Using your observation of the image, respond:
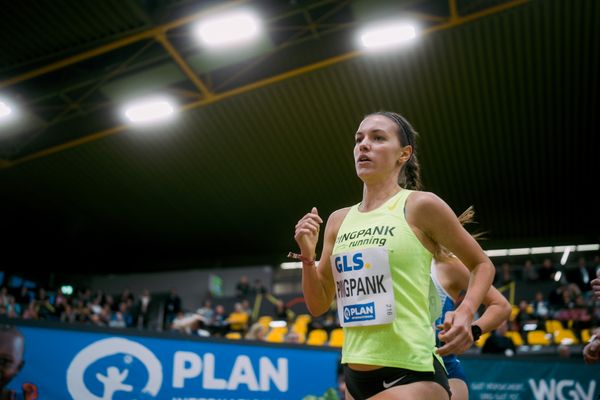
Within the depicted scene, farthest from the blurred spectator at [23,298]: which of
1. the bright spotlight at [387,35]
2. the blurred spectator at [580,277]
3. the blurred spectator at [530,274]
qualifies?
the blurred spectator at [580,277]

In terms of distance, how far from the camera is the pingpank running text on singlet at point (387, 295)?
208cm

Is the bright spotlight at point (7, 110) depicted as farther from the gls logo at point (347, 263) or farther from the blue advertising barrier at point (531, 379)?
the gls logo at point (347, 263)

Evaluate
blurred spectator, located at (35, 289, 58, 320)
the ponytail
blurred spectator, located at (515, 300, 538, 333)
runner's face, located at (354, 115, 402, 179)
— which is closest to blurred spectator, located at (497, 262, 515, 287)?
blurred spectator, located at (515, 300, 538, 333)

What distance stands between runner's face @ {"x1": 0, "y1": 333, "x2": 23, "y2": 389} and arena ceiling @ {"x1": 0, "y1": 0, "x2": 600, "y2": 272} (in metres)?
10.7

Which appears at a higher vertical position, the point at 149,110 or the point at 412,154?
the point at 149,110

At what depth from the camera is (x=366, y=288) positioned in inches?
85.7

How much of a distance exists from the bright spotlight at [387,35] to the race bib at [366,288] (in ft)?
35.7

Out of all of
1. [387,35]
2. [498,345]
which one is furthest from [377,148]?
[387,35]

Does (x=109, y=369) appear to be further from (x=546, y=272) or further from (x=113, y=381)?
(x=546, y=272)

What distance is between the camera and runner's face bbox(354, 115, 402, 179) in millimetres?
2352

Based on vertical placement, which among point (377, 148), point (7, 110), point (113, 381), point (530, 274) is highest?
point (7, 110)

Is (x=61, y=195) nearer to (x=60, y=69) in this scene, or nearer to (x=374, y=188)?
(x=60, y=69)

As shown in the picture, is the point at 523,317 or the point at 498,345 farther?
the point at 523,317

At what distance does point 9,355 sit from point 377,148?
151 cm
